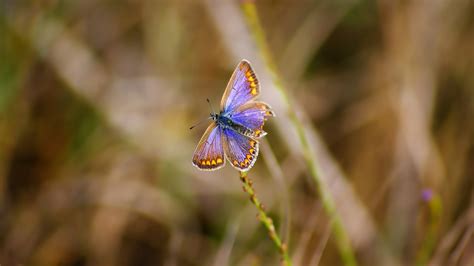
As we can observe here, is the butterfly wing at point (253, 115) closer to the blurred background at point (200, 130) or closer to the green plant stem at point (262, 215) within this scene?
the green plant stem at point (262, 215)

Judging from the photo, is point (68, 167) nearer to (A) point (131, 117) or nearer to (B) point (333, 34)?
(A) point (131, 117)

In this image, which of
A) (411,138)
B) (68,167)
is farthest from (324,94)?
(68,167)

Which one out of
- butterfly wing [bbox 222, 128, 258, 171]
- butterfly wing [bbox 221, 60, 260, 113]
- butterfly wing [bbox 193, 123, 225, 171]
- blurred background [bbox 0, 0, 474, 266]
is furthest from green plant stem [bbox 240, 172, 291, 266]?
blurred background [bbox 0, 0, 474, 266]

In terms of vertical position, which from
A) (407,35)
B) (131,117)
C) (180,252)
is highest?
(131,117)

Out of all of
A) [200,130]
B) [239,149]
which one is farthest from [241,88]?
[200,130]

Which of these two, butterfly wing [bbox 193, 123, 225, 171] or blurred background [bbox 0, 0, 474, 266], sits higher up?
blurred background [bbox 0, 0, 474, 266]

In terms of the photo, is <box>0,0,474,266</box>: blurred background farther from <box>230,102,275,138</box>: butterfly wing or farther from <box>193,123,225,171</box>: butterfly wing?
<box>193,123,225,171</box>: butterfly wing
